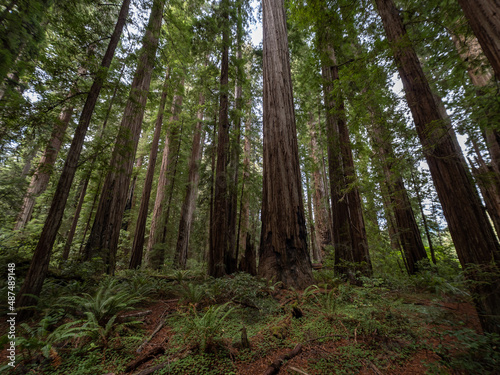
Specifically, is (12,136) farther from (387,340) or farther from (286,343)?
(387,340)

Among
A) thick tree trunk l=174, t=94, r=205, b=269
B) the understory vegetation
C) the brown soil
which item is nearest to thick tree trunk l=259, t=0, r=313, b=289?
the understory vegetation

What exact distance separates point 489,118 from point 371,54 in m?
2.30

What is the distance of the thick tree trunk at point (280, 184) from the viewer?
12.6ft

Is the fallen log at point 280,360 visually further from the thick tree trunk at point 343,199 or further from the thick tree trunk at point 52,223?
the thick tree trunk at point 52,223

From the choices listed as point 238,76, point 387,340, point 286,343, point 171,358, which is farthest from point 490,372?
point 238,76

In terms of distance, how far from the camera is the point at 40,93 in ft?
12.5

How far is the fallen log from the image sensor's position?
1.62m

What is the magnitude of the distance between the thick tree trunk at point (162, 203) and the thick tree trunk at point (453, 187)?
9127mm

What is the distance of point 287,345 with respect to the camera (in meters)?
2.01

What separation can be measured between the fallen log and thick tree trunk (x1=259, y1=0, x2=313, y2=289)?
1838 millimetres

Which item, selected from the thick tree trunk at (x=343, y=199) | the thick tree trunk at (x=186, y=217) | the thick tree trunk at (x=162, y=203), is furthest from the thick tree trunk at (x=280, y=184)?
the thick tree trunk at (x=162, y=203)

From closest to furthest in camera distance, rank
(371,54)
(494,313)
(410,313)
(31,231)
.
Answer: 1. (494,313)
2. (410,313)
3. (371,54)
4. (31,231)

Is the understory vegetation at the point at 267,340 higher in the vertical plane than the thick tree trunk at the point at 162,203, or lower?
lower

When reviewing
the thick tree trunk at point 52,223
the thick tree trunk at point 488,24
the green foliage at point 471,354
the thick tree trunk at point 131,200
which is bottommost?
the green foliage at point 471,354
